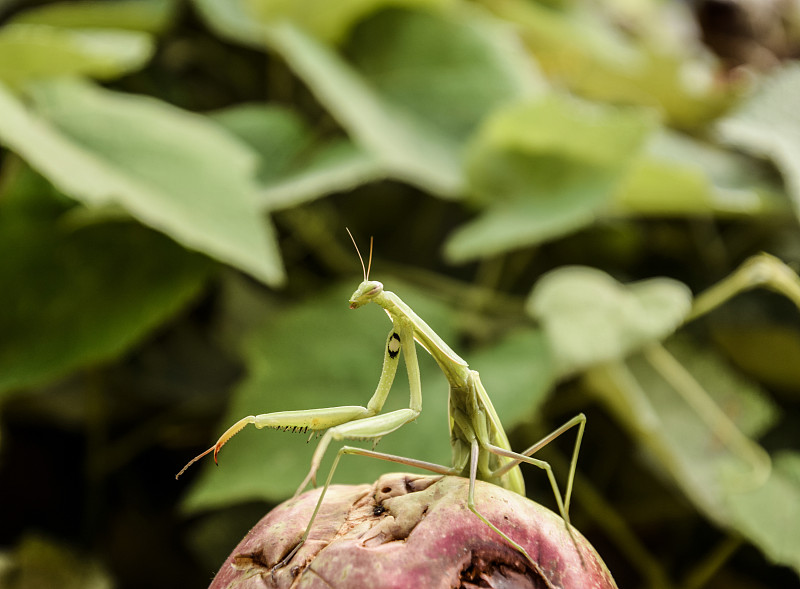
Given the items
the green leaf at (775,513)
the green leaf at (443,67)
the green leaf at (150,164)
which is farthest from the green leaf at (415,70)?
the green leaf at (775,513)

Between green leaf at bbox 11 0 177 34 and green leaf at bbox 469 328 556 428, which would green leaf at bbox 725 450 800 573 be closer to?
green leaf at bbox 469 328 556 428

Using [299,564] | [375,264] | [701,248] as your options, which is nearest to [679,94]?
[701,248]

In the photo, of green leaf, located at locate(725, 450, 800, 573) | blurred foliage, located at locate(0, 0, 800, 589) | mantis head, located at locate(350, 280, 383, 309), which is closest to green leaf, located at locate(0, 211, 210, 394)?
blurred foliage, located at locate(0, 0, 800, 589)

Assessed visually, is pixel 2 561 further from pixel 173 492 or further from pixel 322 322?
pixel 322 322

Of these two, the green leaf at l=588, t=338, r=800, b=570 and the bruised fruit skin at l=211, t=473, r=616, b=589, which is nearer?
the bruised fruit skin at l=211, t=473, r=616, b=589

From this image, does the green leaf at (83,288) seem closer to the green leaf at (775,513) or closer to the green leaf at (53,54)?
the green leaf at (53,54)

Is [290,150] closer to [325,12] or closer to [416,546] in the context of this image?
[325,12]

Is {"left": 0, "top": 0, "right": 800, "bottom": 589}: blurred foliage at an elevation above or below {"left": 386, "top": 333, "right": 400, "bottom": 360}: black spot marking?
below

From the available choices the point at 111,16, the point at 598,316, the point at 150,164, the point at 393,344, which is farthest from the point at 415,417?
the point at 111,16
